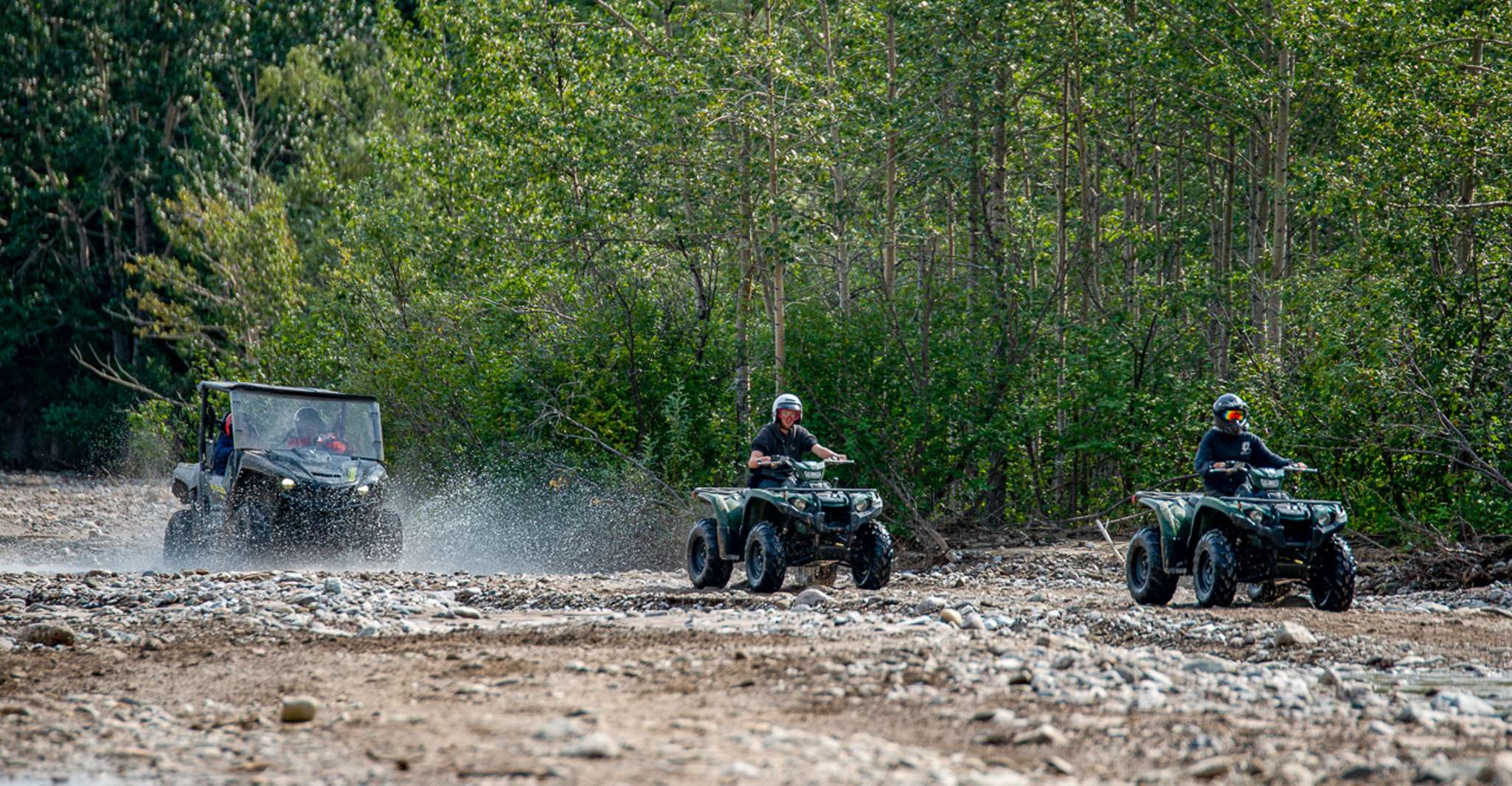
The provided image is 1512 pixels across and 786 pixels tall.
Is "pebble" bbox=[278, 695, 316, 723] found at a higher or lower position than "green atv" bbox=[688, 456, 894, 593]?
lower

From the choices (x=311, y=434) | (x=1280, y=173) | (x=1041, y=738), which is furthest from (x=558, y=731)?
(x=1280, y=173)

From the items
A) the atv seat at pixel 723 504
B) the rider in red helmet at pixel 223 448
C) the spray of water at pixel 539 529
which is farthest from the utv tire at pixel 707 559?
the rider in red helmet at pixel 223 448

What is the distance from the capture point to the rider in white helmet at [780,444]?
14.6 m

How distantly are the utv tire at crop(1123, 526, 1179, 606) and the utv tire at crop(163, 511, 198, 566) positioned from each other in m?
11.3

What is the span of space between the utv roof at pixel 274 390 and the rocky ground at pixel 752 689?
5.82 m

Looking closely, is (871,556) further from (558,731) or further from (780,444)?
(558,731)

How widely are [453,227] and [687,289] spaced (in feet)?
12.6

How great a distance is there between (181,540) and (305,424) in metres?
2.02

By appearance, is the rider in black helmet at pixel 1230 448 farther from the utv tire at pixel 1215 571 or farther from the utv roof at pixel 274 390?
the utv roof at pixel 274 390

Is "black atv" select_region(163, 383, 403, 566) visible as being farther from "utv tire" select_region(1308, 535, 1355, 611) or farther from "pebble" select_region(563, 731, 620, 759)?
"pebble" select_region(563, 731, 620, 759)

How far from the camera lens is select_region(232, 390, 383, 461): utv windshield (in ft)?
64.2

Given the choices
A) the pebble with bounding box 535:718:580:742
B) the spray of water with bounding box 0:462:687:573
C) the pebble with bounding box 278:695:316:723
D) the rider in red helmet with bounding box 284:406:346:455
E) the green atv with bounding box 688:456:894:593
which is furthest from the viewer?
the spray of water with bounding box 0:462:687:573

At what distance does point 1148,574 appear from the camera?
1315cm

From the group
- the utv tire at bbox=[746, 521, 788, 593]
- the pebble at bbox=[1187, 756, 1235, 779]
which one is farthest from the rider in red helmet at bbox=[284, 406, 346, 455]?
the pebble at bbox=[1187, 756, 1235, 779]
